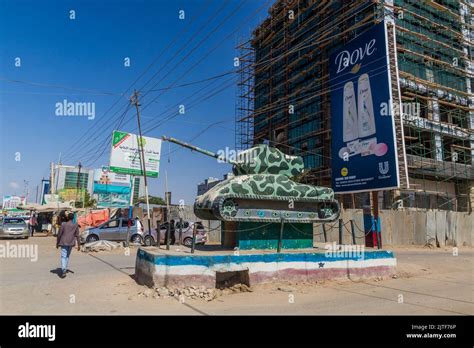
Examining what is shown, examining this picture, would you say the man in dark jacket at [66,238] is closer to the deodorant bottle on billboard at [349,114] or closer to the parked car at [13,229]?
the deodorant bottle on billboard at [349,114]

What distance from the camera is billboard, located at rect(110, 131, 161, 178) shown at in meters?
31.1

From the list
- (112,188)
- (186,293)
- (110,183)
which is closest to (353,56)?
(186,293)

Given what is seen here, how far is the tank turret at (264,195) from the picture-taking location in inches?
390

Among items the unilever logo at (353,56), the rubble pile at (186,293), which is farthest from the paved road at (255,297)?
the unilever logo at (353,56)

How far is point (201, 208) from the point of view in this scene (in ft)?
34.6

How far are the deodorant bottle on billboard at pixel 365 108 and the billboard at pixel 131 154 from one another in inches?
723

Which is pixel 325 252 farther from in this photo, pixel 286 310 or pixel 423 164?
pixel 423 164

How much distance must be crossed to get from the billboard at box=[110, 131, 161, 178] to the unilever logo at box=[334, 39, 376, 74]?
17.1 meters

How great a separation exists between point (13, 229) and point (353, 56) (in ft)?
81.7

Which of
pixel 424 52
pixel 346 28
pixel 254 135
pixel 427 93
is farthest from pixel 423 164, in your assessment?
pixel 254 135

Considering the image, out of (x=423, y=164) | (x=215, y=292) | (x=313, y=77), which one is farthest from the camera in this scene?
(x=313, y=77)

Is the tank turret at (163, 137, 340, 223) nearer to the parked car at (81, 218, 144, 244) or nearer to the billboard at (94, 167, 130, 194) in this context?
the parked car at (81, 218, 144, 244)

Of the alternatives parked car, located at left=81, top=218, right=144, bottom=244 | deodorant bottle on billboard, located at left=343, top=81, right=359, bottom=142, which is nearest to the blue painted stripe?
deodorant bottle on billboard, located at left=343, top=81, right=359, bottom=142

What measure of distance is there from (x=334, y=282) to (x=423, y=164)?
25174 millimetres
